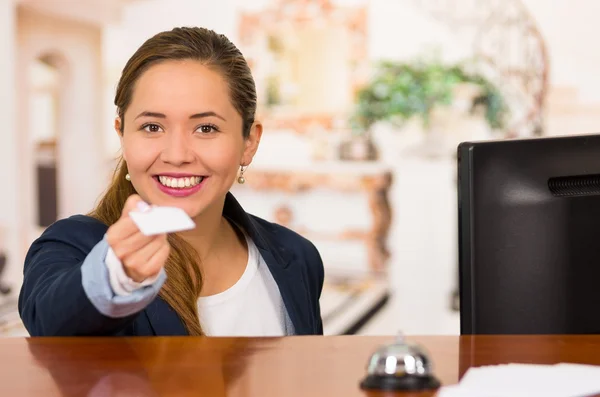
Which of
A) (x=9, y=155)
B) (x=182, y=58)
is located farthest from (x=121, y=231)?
(x=9, y=155)

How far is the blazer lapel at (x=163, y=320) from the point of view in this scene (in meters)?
1.45

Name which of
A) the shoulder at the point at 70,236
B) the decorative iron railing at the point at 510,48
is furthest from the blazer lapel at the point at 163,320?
the decorative iron railing at the point at 510,48

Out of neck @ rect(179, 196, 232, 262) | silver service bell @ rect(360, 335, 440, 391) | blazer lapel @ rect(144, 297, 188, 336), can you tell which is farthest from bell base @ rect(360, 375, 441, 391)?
neck @ rect(179, 196, 232, 262)

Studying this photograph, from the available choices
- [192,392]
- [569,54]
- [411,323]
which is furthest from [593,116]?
[192,392]

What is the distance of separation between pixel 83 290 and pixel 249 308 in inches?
23.4

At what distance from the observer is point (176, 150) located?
1538mm

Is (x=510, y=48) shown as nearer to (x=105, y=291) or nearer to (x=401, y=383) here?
(x=105, y=291)

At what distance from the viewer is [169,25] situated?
176 inches

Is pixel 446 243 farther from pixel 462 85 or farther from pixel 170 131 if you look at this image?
pixel 170 131

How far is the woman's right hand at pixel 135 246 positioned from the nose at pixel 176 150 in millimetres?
453

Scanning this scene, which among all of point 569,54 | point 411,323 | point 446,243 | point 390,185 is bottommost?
point 411,323

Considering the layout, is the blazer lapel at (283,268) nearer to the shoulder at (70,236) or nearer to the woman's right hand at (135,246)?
the shoulder at (70,236)

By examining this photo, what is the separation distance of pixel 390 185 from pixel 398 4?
828 millimetres

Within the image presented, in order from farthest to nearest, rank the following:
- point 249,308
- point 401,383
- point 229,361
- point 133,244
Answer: point 249,308, point 133,244, point 229,361, point 401,383
